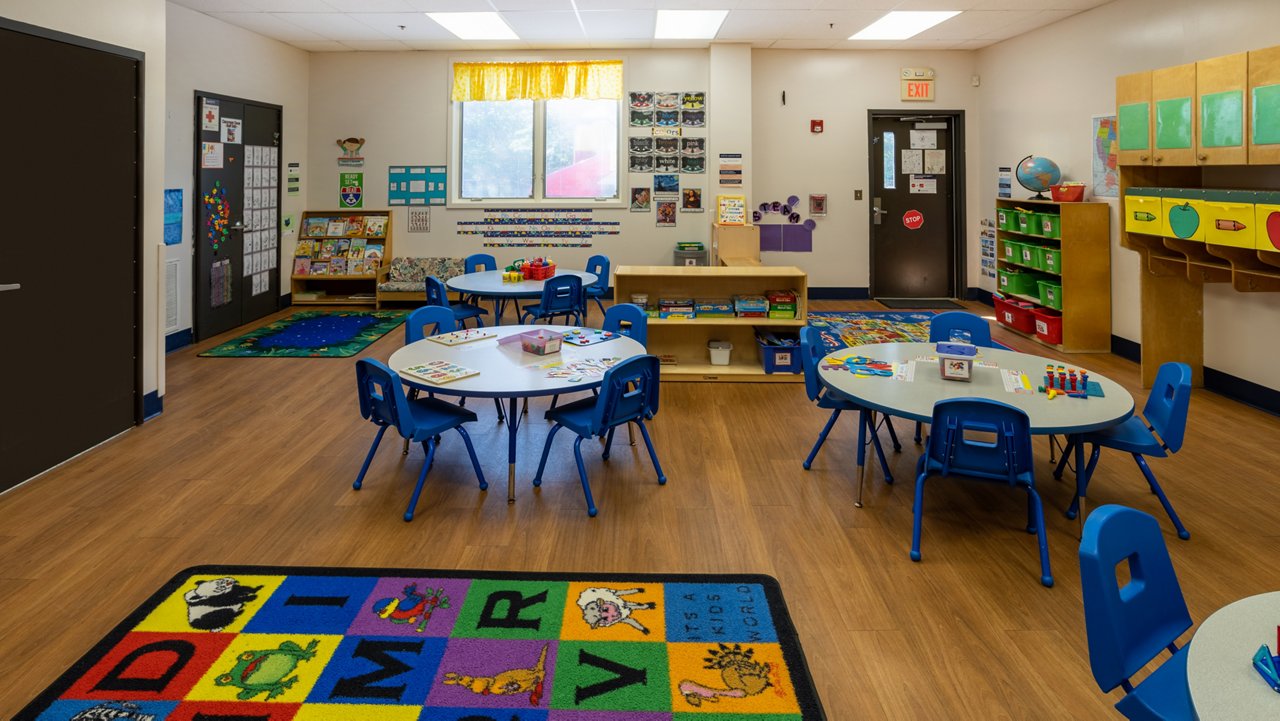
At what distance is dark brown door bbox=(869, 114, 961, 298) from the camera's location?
9875 mm

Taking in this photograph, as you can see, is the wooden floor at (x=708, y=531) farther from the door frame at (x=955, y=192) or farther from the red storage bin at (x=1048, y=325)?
the door frame at (x=955, y=192)

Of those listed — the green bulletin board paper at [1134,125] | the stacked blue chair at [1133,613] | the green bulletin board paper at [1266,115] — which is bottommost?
the stacked blue chair at [1133,613]

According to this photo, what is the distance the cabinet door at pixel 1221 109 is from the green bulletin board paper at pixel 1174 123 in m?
0.10

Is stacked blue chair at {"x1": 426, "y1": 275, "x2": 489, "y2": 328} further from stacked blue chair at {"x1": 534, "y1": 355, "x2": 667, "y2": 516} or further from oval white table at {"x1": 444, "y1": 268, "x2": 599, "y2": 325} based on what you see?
stacked blue chair at {"x1": 534, "y1": 355, "x2": 667, "y2": 516}

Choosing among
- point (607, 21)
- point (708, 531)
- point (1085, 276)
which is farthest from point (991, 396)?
point (607, 21)

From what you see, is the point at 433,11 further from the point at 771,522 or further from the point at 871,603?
the point at 871,603

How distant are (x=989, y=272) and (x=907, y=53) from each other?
2830 millimetres

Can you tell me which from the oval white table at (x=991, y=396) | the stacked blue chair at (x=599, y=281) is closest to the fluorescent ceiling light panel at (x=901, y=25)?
the stacked blue chair at (x=599, y=281)

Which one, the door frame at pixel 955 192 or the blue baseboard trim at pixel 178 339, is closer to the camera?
the blue baseboard trim at pixel 178 339

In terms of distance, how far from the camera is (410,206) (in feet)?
32.4

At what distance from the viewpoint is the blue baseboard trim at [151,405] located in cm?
507

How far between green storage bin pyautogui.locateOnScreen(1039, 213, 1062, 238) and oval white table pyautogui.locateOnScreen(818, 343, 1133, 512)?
11.7 feet

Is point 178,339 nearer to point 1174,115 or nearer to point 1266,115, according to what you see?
point 1174,115

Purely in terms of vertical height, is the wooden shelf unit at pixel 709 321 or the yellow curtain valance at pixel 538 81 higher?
the yellow curtain valance at pixel 538 81
